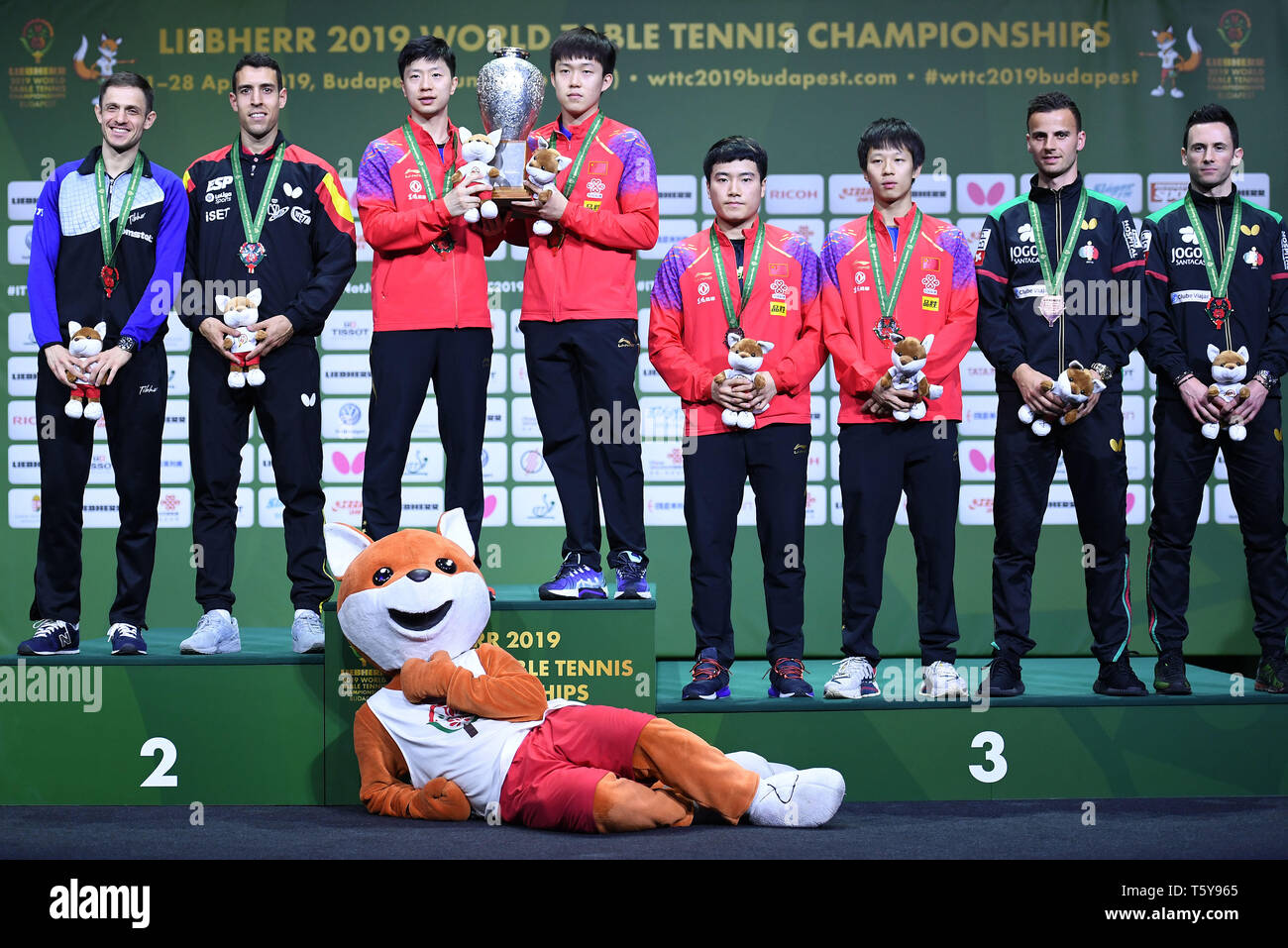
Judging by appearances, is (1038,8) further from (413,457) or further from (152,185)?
(152,185)

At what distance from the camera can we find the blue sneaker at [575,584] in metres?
4.02

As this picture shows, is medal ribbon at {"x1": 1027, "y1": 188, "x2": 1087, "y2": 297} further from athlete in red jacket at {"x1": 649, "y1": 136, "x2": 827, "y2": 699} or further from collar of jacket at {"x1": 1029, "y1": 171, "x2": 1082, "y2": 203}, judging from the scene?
athlete in red jacket at {"x1": 649, "y1": 136, "x2": 827, "y2": 699}

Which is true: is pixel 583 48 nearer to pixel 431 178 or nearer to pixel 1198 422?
pixel 431 178

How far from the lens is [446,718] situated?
357cm

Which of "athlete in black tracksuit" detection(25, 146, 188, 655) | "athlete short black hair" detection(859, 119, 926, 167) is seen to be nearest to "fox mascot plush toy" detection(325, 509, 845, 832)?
"athlete in black tracksuit" detection(25, 146, 188, 655)

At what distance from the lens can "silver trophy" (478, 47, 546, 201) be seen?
159 inches

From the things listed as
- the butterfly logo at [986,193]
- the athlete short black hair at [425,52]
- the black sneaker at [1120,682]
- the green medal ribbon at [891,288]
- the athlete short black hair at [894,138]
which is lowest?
the black sneaker at [1120,682]

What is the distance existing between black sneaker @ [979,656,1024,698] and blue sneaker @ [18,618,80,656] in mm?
2827

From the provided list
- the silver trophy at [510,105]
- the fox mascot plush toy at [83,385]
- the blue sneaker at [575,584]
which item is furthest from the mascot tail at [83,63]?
the blue sneaker at [575,584]

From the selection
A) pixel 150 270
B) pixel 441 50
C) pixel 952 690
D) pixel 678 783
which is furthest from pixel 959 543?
pixel 150 270

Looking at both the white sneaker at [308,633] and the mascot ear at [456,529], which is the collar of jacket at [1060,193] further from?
the white sneaker at [308,633]

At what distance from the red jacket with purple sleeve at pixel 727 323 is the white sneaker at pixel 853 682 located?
0.77 m

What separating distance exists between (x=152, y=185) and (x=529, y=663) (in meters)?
1.96
